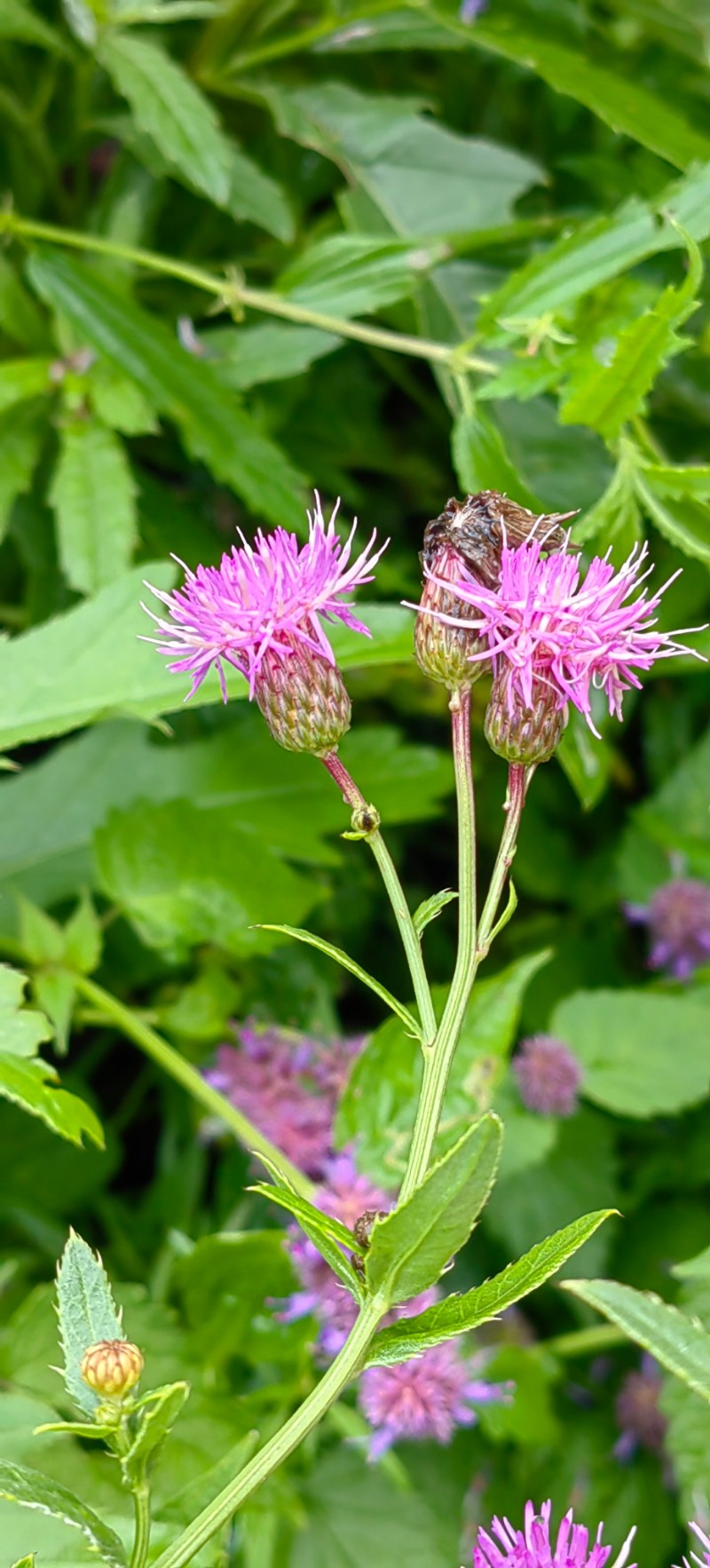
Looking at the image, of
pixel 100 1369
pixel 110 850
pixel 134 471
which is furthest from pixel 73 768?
pixel 100 1369

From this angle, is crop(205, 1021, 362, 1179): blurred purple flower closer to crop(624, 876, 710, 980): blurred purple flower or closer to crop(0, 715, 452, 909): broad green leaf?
crop(0, 715, 452, 909): broad green leaf

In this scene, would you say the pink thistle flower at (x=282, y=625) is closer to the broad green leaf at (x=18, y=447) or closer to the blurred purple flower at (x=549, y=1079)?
the broad green leaf at (x=18, y=447)

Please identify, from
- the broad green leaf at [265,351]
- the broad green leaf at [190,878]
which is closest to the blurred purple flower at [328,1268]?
the broad green leaf at [190,878]

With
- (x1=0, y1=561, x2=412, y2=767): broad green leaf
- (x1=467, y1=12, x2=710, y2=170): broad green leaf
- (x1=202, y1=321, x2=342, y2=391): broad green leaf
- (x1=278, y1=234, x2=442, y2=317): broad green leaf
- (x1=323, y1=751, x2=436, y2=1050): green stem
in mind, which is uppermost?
(x1=467, y1=12, x2=710, y2=170): broad green leaf

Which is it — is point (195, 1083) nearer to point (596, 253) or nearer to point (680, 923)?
point (680, 923)

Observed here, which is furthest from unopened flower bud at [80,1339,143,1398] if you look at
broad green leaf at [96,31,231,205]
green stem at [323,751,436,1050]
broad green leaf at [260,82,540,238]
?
broad green leaf at [260,82,540,238]
